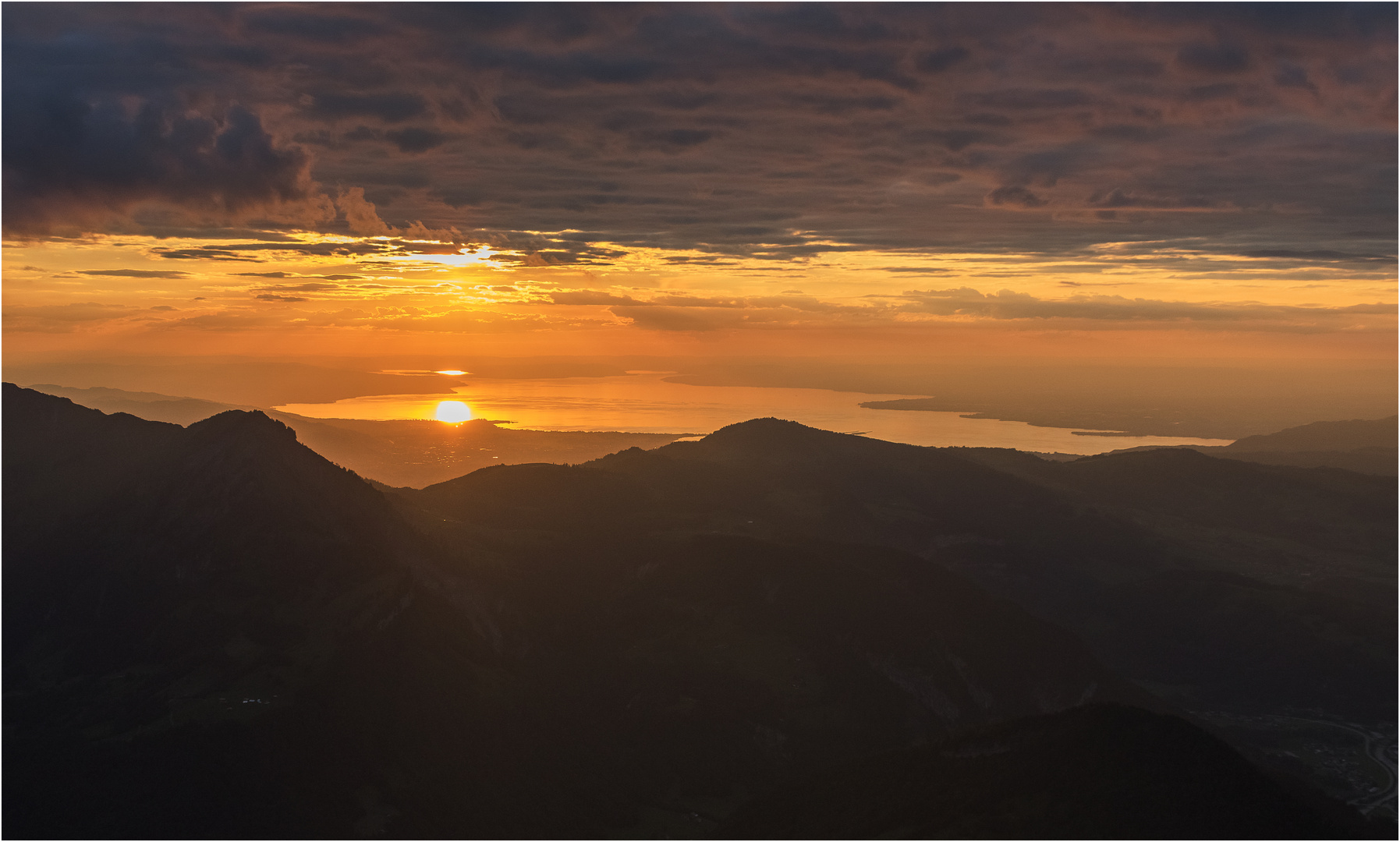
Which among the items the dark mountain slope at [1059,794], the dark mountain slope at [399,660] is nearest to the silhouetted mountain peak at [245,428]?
the dark mountain slope at [399,660]

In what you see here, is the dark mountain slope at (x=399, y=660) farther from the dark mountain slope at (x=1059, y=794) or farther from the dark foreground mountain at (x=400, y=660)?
the dark mountain slope at (x=1059, y=794)

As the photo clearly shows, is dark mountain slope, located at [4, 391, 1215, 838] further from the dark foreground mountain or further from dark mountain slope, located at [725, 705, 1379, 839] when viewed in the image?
dark mountain slope, located at [725, 705, 1379, 839]

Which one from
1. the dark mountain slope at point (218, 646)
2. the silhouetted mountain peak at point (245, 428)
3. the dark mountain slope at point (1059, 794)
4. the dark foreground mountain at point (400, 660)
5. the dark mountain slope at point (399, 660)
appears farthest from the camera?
the silhouetted mountain peak at point (245, 428)

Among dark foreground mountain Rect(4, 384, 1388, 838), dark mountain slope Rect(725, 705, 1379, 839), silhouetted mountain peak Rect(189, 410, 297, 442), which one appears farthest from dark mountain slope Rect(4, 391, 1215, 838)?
dark mountain slope Rect(725, 705, 1379, 839)

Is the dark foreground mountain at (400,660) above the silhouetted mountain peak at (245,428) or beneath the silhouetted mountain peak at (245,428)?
beneath

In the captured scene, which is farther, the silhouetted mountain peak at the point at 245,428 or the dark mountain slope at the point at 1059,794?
the silhouetted mountain peak at the point at 245,428

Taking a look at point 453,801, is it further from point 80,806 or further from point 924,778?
point 924,778

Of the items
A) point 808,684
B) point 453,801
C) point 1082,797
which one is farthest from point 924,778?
point 453,801
